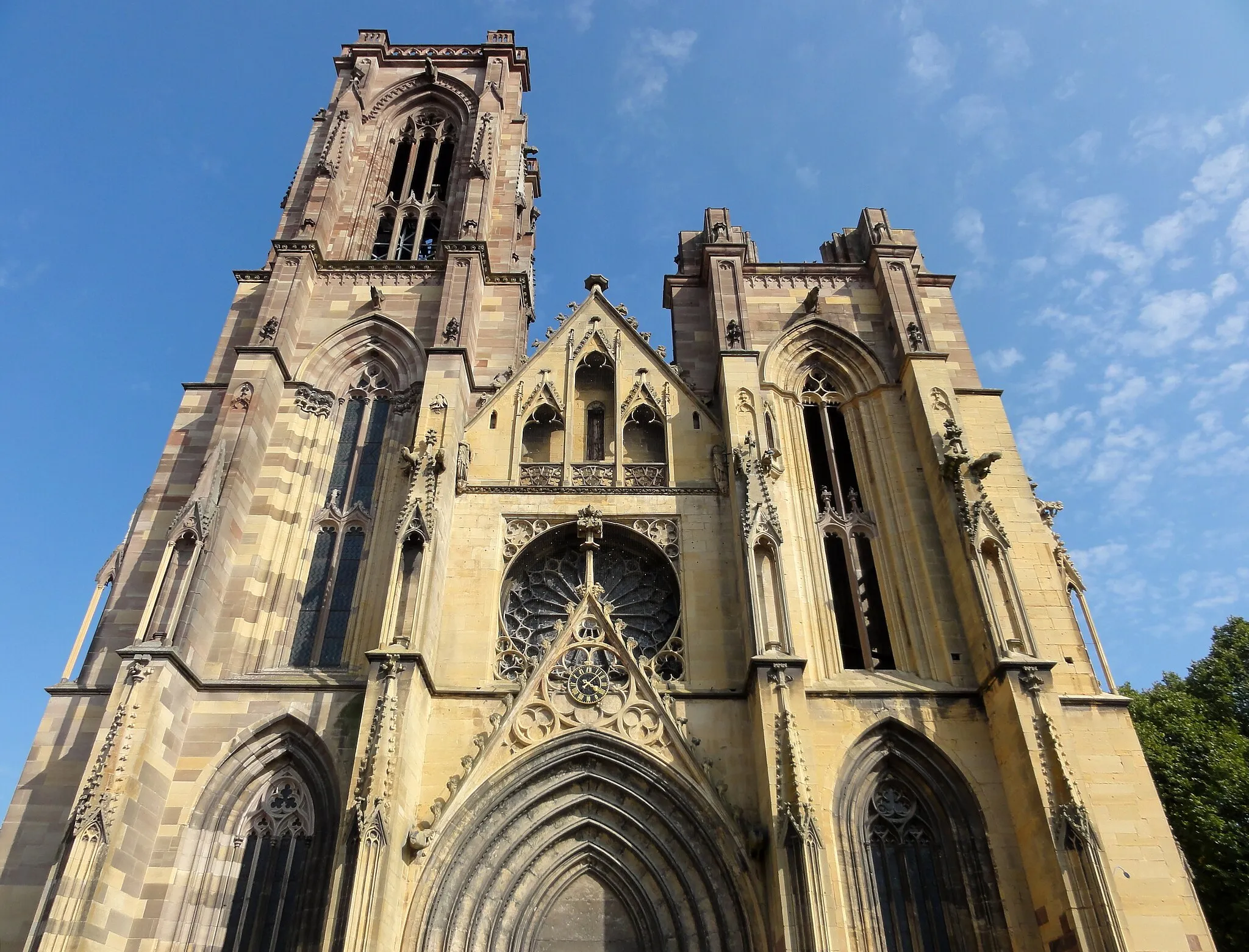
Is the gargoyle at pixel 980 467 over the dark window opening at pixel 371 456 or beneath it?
beneath

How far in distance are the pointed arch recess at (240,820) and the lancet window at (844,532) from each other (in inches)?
318

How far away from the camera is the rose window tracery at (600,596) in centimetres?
1406

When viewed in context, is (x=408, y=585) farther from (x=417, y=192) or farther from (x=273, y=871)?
(x=417, y=192)

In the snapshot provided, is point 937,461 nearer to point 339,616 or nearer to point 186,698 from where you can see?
point 339,616

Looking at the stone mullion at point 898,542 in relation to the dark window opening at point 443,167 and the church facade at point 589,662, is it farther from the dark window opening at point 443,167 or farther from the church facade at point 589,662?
the dark window opening at point 443,167

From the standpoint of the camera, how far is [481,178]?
21.1 metres

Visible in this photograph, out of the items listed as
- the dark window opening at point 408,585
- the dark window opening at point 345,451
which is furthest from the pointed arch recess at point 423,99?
the dark window opening at point 408,585

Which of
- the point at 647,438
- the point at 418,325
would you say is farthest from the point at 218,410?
the point at 647,438

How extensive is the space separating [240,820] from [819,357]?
13.1 meters

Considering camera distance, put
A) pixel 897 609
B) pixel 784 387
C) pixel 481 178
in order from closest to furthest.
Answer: pixel 897 609 < pixel 784 387 < pixel 481 178

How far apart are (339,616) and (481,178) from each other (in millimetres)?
11288

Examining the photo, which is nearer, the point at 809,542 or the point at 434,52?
the point at 809,542

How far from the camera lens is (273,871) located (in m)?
12.2

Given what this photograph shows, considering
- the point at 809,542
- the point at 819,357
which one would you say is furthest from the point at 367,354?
the point at 809,542
